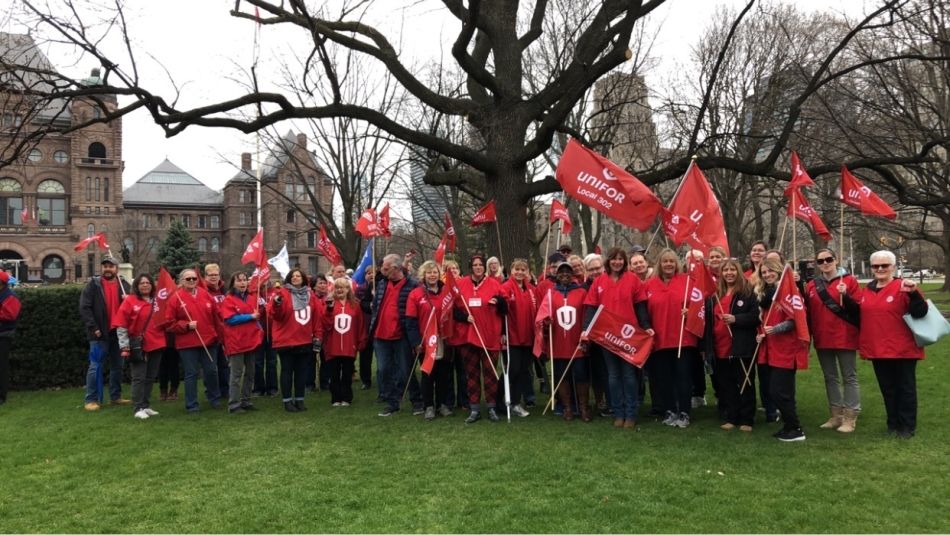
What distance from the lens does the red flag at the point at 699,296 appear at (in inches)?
319

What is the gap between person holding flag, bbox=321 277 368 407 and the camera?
9.86 m

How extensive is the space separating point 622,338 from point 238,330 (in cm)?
546

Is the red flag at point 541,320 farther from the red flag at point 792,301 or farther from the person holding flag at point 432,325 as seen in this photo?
the red flag at point 792,301

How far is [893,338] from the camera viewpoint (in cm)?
720

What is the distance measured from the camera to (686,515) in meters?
5.08

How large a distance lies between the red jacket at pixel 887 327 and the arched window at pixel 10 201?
87896mm

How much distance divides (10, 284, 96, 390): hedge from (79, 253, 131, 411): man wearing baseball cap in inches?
91.5

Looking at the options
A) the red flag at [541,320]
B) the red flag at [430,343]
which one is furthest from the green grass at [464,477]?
the red flag at [541,320]

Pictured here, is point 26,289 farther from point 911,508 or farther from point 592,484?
point 911,508

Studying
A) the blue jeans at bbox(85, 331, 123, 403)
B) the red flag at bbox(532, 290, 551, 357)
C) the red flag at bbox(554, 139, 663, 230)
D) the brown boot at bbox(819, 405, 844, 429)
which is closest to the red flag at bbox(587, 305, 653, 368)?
the red flag at bbox(532, 290, 551, 357)

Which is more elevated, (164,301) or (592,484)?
(164,301)

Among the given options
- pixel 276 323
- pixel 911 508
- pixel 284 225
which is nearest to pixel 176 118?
pixel 276 323

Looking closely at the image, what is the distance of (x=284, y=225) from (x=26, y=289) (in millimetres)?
72410

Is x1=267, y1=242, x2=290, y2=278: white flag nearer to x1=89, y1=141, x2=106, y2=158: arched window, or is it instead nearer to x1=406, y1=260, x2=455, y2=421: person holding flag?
x1=406, y1=260, x2=455, y2=421: person holding flag
